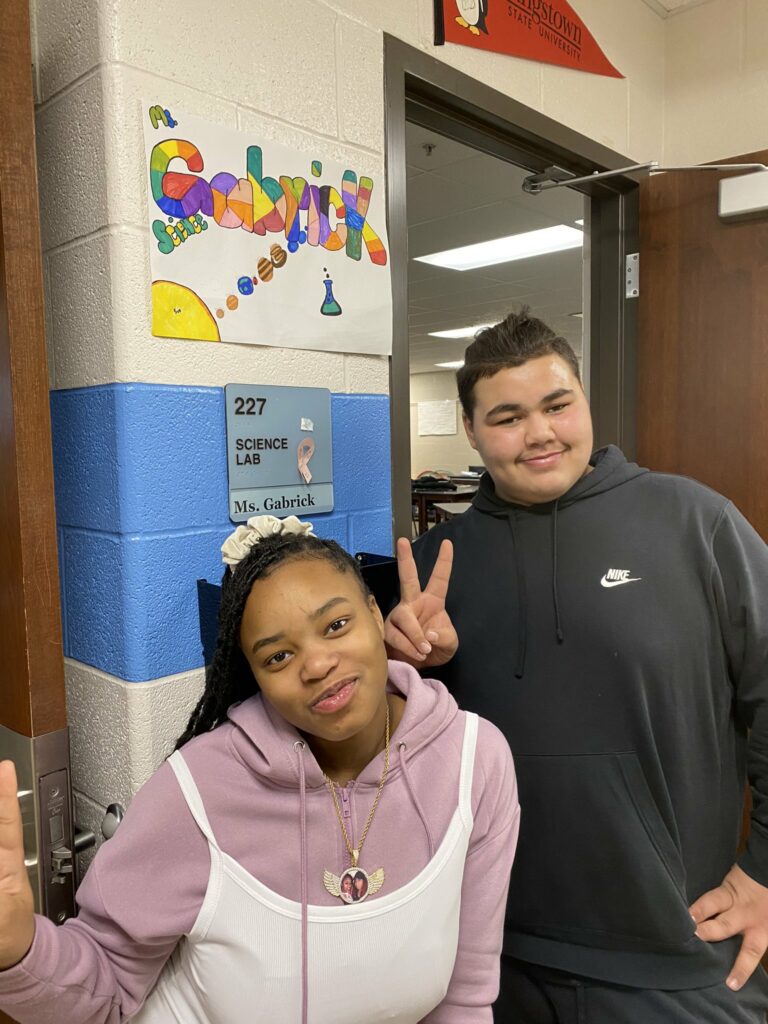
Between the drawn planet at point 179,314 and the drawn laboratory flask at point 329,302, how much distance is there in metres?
0.22

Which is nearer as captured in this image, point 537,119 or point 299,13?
point 299,13

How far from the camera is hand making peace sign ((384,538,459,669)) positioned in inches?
42.7

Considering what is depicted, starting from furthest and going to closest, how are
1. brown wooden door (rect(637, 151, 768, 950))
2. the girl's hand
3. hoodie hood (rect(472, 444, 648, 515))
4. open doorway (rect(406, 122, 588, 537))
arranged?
open doorway (rect(406, 122, 588, 537)) → brown wooden door (rect(637, 151, 768, 950)) → hoodie hood (rect(472, 444, 648, 515)) → the girl's hand

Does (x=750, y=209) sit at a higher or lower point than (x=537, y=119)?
lower

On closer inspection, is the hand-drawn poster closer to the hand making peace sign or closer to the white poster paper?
the hand making peace sign

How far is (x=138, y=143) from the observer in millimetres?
989

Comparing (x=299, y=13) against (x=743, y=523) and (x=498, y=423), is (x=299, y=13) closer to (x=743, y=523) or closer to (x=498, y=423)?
(x=498, y=423)

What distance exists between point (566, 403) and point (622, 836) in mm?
663

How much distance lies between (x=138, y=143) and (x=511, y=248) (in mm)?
3678

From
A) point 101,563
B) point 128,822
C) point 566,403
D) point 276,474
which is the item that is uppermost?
point 566,403

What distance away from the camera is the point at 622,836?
1075mm

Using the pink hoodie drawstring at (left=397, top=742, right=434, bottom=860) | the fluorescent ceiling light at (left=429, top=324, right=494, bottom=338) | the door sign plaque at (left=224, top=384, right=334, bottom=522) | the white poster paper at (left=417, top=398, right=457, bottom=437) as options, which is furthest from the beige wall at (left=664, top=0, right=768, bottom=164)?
the white poster paper at (left=417, top=398, right=457, bottom=437)

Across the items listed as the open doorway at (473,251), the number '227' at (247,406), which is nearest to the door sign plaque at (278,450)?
the number '227' at (247,406)

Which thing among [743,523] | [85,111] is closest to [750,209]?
[743,523]
